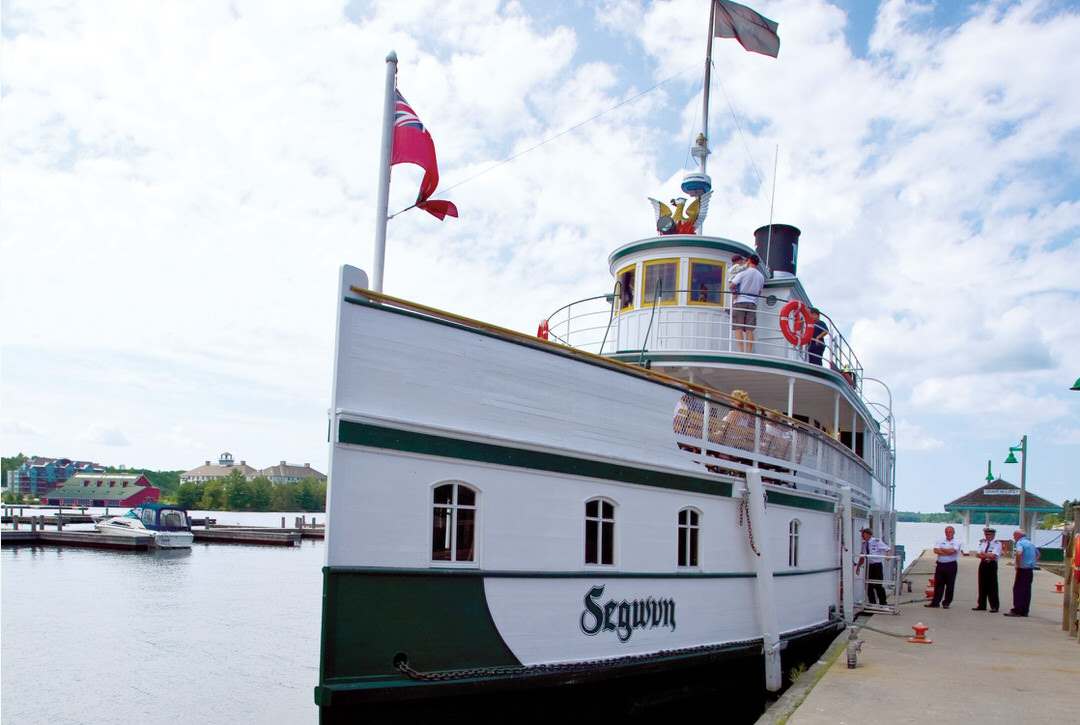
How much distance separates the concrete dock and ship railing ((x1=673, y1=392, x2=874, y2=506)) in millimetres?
2126

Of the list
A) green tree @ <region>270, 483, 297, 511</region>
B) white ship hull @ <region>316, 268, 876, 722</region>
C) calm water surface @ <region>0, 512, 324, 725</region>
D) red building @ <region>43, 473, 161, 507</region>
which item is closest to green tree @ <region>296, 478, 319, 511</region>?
green tree @ <region>270, 483, 297, 511</region>

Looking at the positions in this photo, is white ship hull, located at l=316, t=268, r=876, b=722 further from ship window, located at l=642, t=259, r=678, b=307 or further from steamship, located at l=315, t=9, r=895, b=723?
ship window, located at l=642, t=259, r=678, b=307

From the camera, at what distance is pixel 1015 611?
13.7 meters

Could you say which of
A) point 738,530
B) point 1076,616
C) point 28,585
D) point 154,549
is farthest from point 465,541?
point 154,549

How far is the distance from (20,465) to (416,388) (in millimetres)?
159514

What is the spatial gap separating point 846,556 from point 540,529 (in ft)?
24.4

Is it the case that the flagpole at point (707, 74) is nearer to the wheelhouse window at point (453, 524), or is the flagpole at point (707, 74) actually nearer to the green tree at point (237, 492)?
the wheelhouse window at point (453, 524)

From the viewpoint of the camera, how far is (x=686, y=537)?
8.17m

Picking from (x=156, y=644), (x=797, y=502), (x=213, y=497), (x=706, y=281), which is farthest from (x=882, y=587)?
(x=213, y=497)

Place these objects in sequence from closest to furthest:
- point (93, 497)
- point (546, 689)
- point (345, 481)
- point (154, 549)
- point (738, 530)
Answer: point (345, 481), point (546, 689), point (738, 530), point (154, 549), point (93, 497)

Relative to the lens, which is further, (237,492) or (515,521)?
(237,492)

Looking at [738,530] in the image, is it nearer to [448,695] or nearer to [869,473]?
[448,695]

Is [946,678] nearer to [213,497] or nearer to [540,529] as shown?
[540,529]

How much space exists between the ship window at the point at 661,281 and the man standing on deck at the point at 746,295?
32.7 inches
